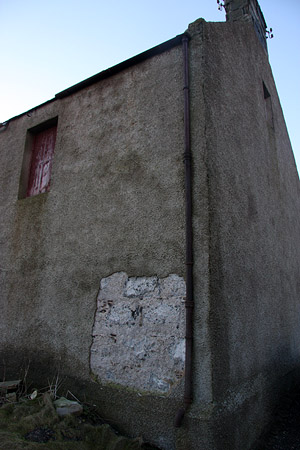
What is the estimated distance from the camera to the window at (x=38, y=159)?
17.6 ft

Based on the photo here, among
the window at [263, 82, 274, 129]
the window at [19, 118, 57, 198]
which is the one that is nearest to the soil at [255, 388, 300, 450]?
the window at [19, 118, 57, 198]

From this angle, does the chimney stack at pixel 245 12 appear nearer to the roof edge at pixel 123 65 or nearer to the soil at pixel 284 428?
the roof edge at pixel 123 65

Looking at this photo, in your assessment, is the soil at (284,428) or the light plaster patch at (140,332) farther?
the soil at (284,428)

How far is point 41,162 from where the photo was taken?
5.53 m

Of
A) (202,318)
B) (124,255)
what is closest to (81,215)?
(124,255)

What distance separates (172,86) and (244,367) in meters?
3.47

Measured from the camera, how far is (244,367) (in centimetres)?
343

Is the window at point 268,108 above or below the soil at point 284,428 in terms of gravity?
above

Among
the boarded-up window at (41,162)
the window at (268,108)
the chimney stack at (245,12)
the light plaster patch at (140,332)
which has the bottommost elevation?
the light plaster patch at (140,332)

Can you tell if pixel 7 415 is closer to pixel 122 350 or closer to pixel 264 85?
pixel 122 350

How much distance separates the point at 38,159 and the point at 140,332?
376 centimetres

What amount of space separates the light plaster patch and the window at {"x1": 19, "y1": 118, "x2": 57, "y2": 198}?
2493 mm

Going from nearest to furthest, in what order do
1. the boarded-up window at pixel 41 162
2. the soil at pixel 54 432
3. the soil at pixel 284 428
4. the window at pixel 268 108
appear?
the soil at pixel 54 432 → the soil at pixel 284 428 → the boarded-up window at pixel 41 162 → the window at pixel 268 108

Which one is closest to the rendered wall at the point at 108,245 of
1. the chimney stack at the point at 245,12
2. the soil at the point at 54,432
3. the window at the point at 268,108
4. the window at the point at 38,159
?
the soil at the point at 54,432
